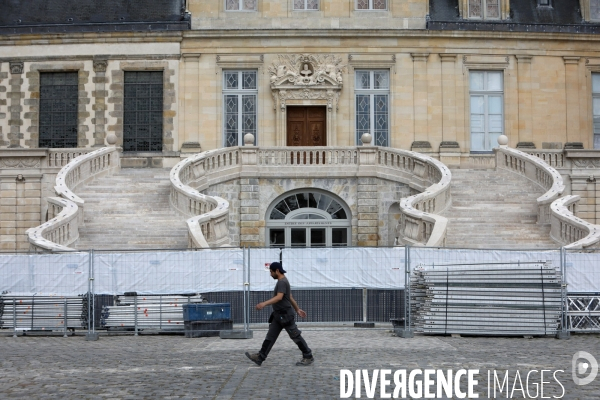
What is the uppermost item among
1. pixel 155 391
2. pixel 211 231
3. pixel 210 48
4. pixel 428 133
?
pixel 210 48

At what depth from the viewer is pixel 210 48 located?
128 ft

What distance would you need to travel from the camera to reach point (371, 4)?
39438mm

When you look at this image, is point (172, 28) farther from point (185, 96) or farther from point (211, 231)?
point (211, 231)

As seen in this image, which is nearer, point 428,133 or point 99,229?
A: point 99,229

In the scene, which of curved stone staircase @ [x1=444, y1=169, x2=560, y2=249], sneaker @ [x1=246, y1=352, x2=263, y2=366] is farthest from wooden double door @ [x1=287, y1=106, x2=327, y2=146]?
sneaker @ [x1=246, y1=352, x2=263, y2=366]

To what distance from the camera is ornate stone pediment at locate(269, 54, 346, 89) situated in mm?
38625

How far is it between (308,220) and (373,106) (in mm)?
7045

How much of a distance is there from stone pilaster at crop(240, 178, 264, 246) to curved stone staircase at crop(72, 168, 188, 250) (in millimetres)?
2209

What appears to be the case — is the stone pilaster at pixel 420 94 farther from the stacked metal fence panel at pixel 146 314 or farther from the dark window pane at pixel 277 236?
the stacked metal fence panel at pixel 146 314

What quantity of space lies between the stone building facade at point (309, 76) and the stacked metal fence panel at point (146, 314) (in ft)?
59.9

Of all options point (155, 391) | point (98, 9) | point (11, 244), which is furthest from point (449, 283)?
point (98, 9)

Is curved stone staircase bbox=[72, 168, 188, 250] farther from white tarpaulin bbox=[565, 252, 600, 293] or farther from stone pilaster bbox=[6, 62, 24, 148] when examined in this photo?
white tarpaulin bbox=[565, 252, 600, 293]

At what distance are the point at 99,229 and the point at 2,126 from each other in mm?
11612

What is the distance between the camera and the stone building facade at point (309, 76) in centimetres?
3878
